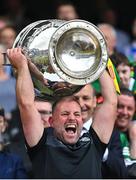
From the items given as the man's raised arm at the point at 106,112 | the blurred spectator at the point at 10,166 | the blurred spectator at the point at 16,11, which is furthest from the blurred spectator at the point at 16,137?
the blurred spectator at the point at 16,11

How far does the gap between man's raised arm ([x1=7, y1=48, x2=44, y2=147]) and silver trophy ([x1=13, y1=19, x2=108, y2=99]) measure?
0.08 metres

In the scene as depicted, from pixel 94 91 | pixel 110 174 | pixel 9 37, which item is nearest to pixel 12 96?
pixel 9 37

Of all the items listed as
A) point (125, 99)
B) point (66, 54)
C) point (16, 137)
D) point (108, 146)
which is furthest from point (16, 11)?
point (66, 54)

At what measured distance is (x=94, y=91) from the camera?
7469mm

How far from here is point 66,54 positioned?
6070mm

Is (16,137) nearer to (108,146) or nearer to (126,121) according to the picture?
(126,121)

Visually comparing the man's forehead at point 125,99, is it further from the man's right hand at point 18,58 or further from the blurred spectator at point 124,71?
the man's right hand at point 18,58

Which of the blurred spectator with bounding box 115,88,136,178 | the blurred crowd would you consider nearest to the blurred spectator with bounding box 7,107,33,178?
the blurred crowd

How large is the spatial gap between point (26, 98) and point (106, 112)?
28.1 inches

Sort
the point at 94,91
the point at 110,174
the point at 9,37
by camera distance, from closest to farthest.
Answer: the point at 110,174
the point at 94,91
the point at 9,37

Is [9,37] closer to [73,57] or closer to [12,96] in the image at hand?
[12,96]

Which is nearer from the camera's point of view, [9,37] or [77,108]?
[77,108]

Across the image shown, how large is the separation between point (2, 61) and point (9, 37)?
3.19m

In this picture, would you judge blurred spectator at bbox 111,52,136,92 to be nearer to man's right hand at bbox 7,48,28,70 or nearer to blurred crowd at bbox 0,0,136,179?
blurred crowd at bbox 0,0,136,179
